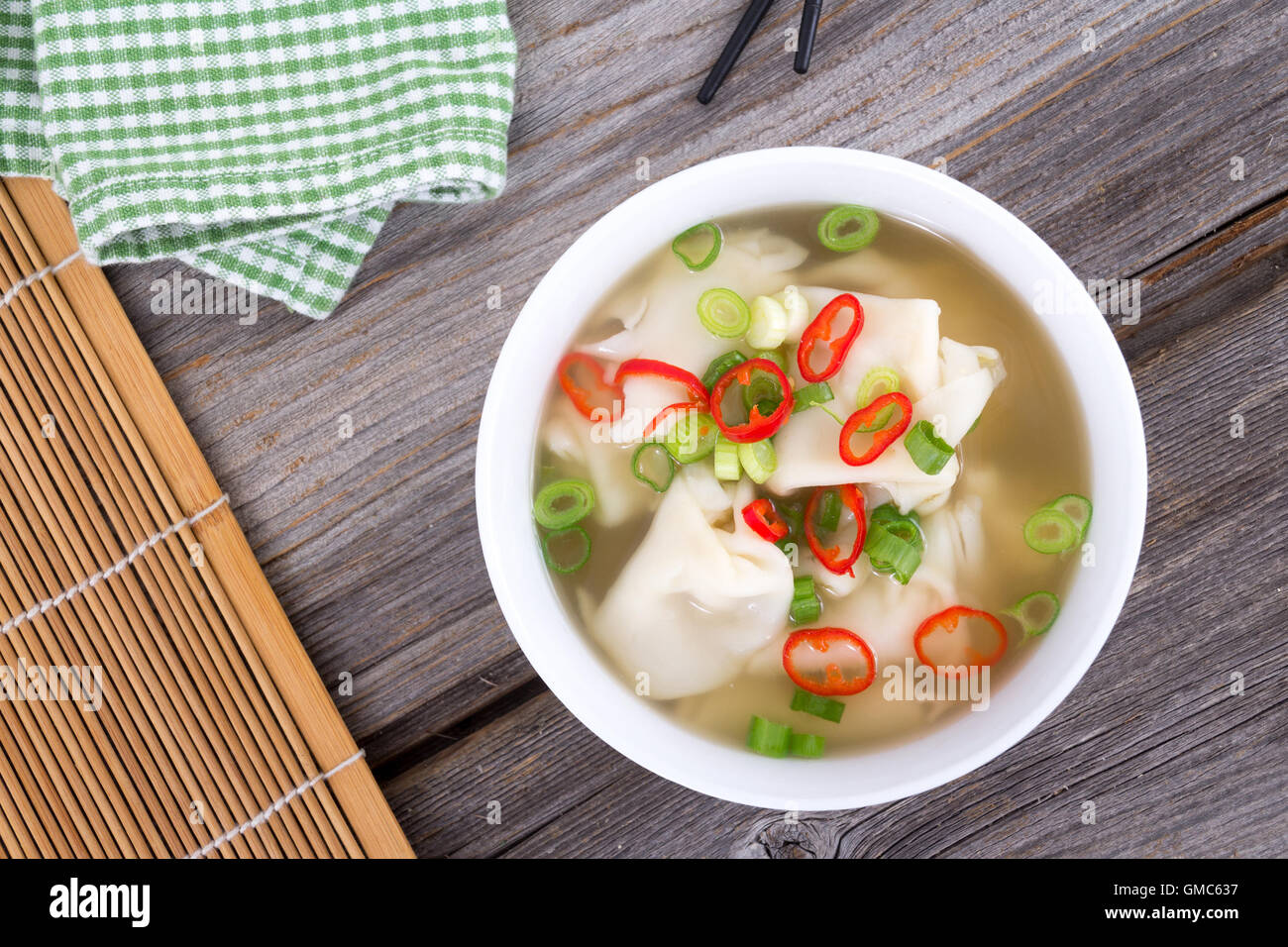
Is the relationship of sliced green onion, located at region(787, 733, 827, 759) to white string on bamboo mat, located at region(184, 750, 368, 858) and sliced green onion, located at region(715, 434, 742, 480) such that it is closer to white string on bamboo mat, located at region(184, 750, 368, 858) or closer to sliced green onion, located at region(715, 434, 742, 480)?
sliced green onion, located at region(715, 434, 742, 480)

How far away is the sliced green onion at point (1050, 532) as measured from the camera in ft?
4.29

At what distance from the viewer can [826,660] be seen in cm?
139

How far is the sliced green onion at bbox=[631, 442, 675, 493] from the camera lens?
1.38 m

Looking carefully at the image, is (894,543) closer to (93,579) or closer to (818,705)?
(818,705)

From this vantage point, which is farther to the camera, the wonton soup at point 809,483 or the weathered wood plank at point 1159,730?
the weathered wood plank at point 1159,730

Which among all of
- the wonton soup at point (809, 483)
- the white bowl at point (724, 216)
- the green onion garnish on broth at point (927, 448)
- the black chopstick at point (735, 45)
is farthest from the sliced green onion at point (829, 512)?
the black chopstick at point (735, 45)

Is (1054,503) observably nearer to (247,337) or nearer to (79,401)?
(247,337)

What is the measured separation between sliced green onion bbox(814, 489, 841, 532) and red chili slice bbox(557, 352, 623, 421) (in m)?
0.35

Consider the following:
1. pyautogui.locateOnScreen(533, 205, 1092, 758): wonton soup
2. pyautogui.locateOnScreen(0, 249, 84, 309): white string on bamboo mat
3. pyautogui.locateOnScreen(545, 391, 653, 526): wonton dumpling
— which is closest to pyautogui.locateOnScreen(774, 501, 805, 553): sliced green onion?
pyautogui.locateOnScreen(533, 205, 1092, 758): wonton soup

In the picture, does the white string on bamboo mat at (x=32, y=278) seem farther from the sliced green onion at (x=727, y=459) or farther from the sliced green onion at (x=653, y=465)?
the sliced green onion at (x=727, y=459)

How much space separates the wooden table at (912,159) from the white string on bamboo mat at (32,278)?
0.07 metres

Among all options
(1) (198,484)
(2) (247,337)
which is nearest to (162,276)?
(2) (247,337)

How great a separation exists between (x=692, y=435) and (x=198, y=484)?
2.77 feet
